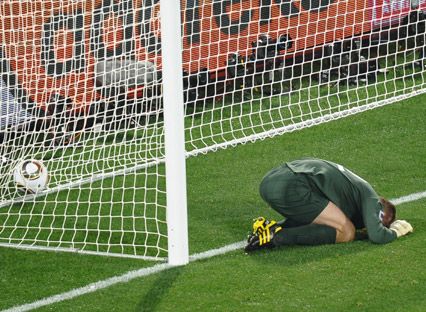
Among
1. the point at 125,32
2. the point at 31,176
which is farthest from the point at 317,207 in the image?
the point at 31,176

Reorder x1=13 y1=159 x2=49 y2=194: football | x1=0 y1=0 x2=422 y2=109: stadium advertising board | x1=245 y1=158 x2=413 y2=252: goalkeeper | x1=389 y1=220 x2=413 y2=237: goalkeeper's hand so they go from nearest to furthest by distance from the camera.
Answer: x1=245 y1=158 x2=413 y2=252: goalkeeper < x1=389 y1=220 x2=413 y2=237: goalkeeper's hand < x1=0 y1=0 x2=422 y2=109: stadium advertising board < x1=13 y1=159 x2=49 y2=194: football

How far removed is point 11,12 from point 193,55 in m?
1.88

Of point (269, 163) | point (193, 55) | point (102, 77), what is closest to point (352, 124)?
point (269, 163)

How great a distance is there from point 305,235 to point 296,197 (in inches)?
12.3

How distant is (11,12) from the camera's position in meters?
9.37

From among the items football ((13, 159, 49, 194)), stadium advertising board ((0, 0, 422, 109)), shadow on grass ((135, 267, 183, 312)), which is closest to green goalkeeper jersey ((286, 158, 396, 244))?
shadow on grass ((135, 267, 183, 312))

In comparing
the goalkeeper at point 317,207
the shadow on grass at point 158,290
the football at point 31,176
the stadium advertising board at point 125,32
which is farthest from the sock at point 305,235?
the football at point 31,176

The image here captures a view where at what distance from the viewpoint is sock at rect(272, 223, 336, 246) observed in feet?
27.2

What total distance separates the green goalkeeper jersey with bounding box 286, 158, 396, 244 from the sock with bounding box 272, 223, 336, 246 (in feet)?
0.75

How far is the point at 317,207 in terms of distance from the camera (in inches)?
325

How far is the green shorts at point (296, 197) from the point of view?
8234mm

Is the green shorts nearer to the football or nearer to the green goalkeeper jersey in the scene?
the green goalkeeper jersey

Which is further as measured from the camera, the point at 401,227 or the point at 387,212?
the point at 401,227

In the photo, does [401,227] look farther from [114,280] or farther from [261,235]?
[114,280]
